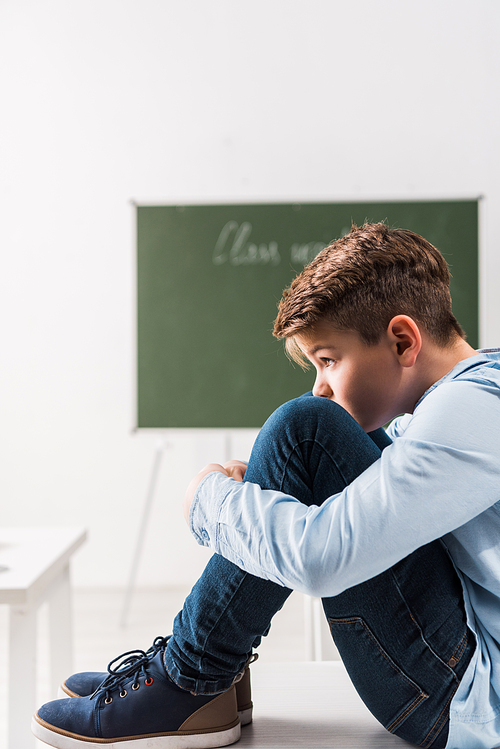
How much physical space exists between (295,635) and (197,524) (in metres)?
1.85

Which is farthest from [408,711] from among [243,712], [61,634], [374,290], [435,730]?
[61,634]

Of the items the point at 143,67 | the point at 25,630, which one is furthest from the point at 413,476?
the point at 143,67

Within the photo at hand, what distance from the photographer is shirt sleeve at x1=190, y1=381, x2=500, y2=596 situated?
2.05 feet

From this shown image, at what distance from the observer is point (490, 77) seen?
2.71 m

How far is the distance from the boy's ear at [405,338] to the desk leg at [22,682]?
0.75m

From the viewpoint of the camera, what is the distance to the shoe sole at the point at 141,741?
31.5 inches

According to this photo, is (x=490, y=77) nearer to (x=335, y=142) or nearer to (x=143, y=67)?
(x=335, y=142)

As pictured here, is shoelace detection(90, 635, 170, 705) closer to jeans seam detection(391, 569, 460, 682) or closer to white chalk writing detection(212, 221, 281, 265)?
jeans seam detection(391, 569, 460, 682)

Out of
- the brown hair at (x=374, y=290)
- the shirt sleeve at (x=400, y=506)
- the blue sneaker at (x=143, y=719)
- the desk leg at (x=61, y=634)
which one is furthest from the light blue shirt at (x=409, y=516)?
the desk leg at (x=61, y=634)

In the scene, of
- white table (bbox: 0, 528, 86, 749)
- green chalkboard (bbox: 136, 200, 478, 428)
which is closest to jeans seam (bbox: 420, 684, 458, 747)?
white table (bbox: 0, 528, 86, 749)

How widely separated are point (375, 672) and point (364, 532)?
0.23 m

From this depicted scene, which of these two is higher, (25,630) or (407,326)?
(407,326)

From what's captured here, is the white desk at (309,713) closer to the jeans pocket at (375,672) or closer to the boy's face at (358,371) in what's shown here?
the jeans pocket at (375,672)

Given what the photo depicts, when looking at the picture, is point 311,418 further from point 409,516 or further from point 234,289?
point 234,289
